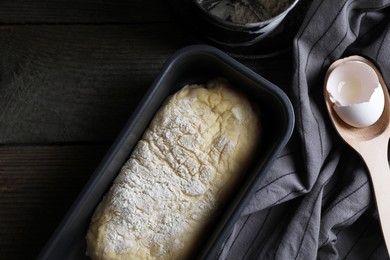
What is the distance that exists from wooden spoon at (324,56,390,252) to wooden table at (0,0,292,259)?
0.42 feet

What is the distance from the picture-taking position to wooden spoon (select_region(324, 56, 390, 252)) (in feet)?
2.83

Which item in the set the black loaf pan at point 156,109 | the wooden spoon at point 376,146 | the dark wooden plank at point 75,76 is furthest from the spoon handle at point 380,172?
the dark wooden plank at point 75,76

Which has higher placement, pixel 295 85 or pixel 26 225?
pixel 295 85

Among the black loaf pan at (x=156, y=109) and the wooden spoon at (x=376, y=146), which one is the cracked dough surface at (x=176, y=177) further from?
the wooden spoon at (x=376, y=146)

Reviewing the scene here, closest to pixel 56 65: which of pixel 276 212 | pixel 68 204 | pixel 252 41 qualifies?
pixel 68 204

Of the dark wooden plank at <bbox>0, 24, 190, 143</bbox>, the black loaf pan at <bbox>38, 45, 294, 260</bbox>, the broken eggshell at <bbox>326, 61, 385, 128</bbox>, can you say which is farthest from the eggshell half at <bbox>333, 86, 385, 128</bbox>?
the dark wooden plank at <bbox>0, 24, 190, 143</bbox>

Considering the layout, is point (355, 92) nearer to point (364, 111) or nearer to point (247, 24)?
point (364, 111)

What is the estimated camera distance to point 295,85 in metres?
0.87

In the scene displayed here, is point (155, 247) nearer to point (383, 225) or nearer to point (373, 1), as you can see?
point (383, 225)

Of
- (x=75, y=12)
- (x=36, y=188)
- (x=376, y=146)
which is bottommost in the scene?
(x=36, y=188)

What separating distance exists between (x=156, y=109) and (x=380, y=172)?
1.38 feet

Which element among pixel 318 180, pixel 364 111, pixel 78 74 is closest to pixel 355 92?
pixel 364 111

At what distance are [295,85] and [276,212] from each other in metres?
0.24

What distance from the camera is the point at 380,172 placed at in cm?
87
